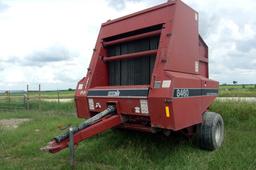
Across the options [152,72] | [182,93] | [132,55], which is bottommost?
[182,93]

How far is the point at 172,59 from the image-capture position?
4.51m

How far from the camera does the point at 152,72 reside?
4.84 meters

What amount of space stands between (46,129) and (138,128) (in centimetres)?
382

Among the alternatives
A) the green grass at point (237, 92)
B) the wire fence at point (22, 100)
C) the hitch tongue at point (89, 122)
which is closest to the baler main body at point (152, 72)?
the hitch tongue at point (89, 122)

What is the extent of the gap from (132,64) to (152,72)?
2.35ft

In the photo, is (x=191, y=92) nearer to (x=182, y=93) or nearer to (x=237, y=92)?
(x=182, y=93)

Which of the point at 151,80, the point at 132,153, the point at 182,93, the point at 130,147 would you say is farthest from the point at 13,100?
the point at 182,93

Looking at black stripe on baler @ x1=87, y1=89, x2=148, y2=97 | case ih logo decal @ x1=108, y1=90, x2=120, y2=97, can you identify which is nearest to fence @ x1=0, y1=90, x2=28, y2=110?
black stripe on baler @ x1=87, y1=89, x2=148, y2=97

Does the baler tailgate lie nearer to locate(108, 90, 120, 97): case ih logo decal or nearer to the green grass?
locate(108, 90, 120, 97): case ih logo decal

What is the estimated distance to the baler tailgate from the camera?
4.13 m

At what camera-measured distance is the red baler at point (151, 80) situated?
13.9 ft

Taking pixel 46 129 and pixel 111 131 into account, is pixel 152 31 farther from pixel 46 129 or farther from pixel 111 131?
pixel 46 129

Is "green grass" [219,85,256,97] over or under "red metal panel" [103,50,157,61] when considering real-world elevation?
under

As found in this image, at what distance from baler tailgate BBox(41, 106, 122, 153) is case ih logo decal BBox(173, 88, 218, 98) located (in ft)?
3.76
